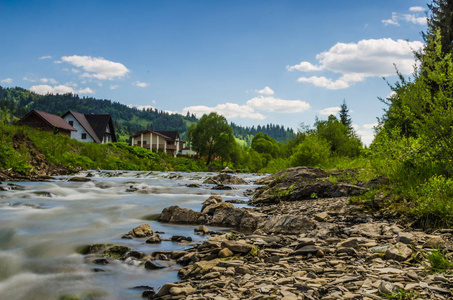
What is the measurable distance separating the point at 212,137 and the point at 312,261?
6868 centimetres

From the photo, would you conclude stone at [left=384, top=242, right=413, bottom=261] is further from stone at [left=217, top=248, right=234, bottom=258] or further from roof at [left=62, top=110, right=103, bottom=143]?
roof at [left=62, top=110, right=103, bottom=143]

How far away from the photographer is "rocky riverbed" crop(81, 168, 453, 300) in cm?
389

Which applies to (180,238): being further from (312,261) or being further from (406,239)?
(406,239)

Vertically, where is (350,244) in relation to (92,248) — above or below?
above

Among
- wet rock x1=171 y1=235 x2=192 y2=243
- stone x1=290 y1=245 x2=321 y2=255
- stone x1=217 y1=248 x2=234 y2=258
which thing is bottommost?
wet rock x1=171 y1=235 x2=192 y2=243

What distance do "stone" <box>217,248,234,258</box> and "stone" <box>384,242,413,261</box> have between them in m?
2.62

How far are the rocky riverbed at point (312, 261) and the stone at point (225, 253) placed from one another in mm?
18

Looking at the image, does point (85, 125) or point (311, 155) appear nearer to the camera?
point (311, 155)

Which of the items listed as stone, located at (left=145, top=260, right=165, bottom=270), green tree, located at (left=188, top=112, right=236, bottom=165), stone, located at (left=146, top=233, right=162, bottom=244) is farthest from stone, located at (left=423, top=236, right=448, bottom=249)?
green tree, located at (left=188, top=112, right=236, bottom=165)

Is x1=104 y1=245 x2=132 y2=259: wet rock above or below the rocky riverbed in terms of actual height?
below

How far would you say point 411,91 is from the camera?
10.3m

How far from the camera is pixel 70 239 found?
26.8ft

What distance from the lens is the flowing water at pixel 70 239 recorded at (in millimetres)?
5461

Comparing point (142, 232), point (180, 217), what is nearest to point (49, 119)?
point (180, 217)
